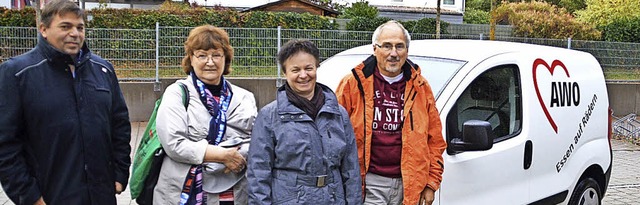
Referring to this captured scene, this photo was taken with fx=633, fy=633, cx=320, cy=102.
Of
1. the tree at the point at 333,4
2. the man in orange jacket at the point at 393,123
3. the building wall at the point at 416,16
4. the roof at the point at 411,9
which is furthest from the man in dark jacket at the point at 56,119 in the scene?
the roof at the point at 411,9

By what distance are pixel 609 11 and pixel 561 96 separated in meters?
22.9

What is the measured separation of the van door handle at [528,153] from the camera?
4750mm

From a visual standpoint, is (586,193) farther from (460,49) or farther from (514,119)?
(460,49)

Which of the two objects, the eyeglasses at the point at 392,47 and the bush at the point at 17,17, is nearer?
the eyeglasses at the point at 392,47

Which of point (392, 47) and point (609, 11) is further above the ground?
point (609, 11)

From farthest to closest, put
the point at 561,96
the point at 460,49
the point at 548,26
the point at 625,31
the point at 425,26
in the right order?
the point at 548,26, the point at 625,31, the point at 425,26, the point at 561,96, the point at 460,49

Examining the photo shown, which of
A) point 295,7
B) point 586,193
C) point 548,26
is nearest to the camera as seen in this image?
point 586,193

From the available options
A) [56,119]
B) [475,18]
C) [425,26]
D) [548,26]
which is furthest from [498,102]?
[475,18]

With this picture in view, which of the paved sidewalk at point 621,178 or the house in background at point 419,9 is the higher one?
the house in background at point 419,9

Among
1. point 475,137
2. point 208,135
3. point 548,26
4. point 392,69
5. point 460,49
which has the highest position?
point 548,26

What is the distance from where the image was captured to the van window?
14.9ft

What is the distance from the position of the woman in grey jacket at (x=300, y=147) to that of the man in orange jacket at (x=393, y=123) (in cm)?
40

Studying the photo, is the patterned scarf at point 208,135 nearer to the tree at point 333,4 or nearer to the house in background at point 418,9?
the tree at point 333,4

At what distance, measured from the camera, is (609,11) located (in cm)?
2566
